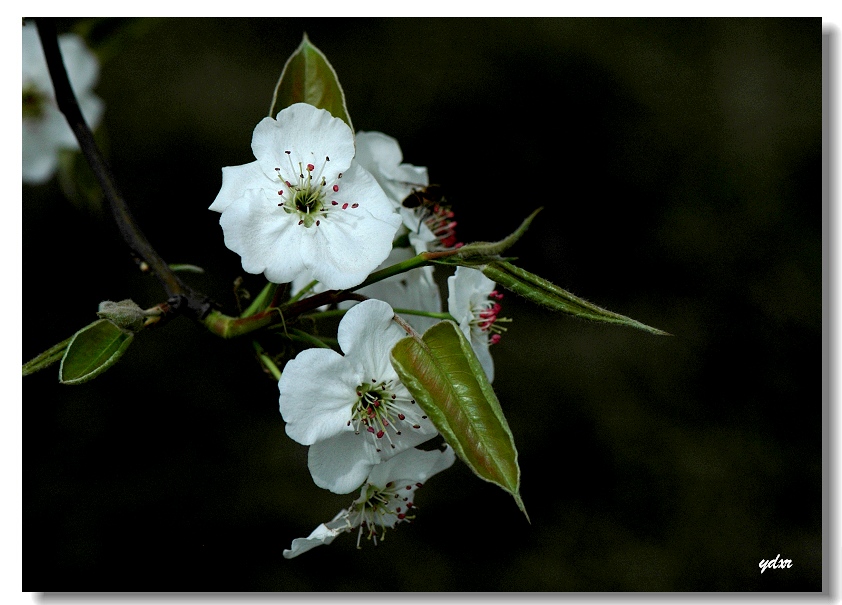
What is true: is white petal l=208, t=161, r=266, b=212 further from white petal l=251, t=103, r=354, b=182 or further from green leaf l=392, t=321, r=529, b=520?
green leaf l=392, t=321, r=529, b=520

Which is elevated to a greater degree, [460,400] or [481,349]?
[460,400]

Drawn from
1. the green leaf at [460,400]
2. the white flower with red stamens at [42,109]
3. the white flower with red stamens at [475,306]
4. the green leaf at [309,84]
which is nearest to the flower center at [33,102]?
the white flower with red stamens at [42,109]

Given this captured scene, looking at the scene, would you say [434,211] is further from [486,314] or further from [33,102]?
[33,102]

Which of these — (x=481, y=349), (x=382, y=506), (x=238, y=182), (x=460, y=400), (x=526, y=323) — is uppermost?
(x=238, y=182)

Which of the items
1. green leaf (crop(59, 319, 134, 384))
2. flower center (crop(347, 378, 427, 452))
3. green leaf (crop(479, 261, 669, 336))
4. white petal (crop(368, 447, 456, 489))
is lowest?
white petal (crop(368, 447, 456, 489))

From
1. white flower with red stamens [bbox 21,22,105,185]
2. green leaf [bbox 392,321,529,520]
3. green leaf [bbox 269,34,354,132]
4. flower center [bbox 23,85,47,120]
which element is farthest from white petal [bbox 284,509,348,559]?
flower center [bbox 23,85,47,120]

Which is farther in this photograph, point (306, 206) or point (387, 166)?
point (387, 166)

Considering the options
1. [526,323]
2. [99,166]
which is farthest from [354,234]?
[526,323]

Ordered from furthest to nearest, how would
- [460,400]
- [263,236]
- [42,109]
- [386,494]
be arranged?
[42,109] < [386,494] < [263,236] < [460,400]

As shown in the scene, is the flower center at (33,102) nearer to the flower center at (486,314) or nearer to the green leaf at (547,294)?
the flower center at (486,314)
